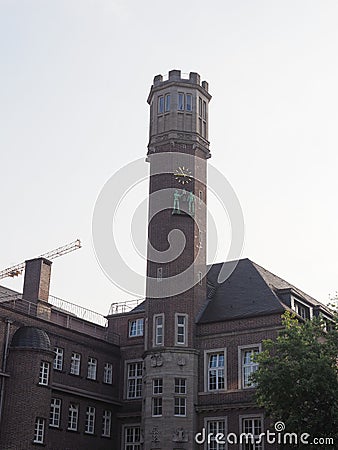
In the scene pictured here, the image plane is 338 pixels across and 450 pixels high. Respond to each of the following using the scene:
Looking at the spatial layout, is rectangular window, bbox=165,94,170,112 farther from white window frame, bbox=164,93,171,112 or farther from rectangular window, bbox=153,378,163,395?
rectangular window, bbox=153,378,163,395

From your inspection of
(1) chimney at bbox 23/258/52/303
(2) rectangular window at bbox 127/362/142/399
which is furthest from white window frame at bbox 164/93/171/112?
(2) rectangular window at bbox 127/362/142/399

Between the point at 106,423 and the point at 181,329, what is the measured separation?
8.83 metres

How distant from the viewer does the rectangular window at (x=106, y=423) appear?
4556 cm

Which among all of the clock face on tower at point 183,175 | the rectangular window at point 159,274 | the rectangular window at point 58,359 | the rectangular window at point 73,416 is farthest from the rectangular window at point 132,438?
the clock face on tower at point 183,175

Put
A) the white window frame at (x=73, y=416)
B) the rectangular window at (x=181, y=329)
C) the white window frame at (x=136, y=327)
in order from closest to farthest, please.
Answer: the rectangular window at (x=181, y=329) → the white window frame at (x=73, y=416) → the white window frame at (x=136, y=327)

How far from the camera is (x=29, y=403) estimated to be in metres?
37.1

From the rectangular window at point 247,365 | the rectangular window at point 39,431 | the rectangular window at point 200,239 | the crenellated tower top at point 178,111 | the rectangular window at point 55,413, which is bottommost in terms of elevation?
the rectangular window at point 39,431

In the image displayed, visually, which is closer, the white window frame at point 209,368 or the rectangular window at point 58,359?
the white window frame at point 209,368

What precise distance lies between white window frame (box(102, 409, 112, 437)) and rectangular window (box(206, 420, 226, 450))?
8.47 meters

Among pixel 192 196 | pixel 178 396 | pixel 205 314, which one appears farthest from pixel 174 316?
pixel 192 196

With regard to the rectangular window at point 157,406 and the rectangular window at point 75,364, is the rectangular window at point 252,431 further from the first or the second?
the rectangular window at point 75,364

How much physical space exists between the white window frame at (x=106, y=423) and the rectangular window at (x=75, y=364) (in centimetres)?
386

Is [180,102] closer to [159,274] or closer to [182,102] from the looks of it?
[182,102]

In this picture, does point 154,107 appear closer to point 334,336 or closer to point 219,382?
point 219,382
